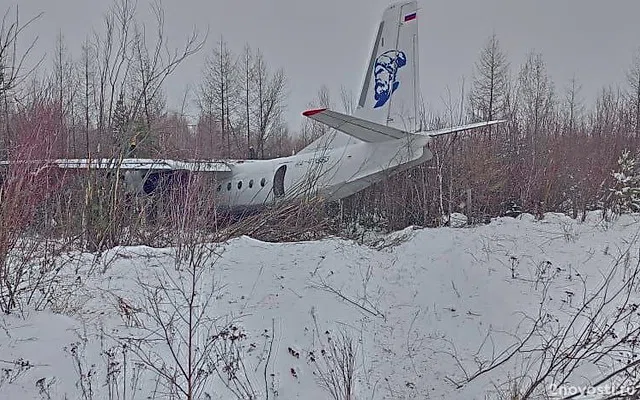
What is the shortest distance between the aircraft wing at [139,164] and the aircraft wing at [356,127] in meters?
1.83

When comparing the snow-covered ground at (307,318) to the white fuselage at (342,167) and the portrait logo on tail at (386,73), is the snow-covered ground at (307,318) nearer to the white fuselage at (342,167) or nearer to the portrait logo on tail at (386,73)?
Answer: the white fuselage at (342,167)

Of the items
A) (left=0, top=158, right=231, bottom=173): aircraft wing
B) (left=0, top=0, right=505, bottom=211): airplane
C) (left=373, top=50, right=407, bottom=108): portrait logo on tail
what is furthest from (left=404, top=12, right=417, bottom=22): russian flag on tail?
(left=0, top=158, right=231, bottom=173): aircraft wing

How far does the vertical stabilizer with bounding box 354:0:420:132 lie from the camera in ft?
32.6

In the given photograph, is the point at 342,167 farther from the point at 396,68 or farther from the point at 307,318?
the point at 307,318

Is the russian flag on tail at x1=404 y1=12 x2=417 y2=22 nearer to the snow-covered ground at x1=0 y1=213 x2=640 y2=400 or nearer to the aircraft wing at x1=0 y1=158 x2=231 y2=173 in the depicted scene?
the aircraft wing at x1=0 y1=158 x2=231 y2=173

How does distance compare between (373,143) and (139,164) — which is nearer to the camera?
(139,164)

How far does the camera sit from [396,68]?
10.1 metres

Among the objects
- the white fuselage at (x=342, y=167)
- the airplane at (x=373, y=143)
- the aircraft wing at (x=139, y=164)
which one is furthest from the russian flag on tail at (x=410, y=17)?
the aircraft wing at (x=139, y=164)

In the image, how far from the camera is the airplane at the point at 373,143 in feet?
29.0

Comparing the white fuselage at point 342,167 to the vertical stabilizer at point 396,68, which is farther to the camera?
the vertical stabilizer at point 396,68

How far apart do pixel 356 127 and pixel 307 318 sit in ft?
14.9

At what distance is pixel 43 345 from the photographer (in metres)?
3.57

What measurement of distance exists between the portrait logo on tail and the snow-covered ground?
3974mm

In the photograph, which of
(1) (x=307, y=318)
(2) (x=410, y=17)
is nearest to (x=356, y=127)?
(2) (x=410, y=17)
